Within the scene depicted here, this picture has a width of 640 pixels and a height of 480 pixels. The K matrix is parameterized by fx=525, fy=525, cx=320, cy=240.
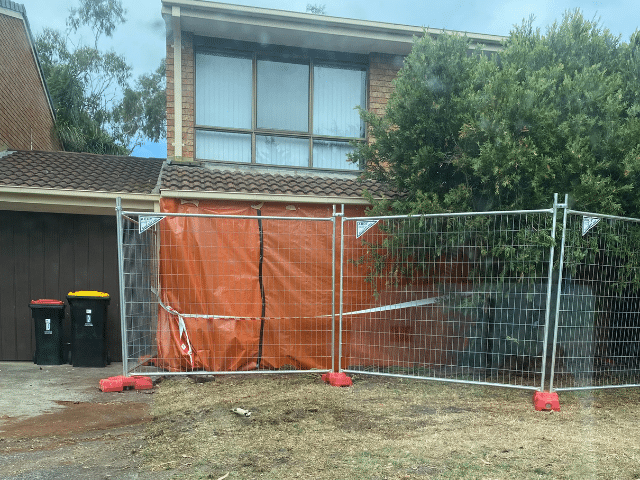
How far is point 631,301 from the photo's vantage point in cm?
575

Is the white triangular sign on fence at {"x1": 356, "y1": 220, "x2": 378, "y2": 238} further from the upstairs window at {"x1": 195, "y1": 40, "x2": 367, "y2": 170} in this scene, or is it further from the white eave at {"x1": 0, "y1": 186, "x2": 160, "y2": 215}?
the upstairs window at {"x1": 195, "y1": 40, "x2": 367, "y2": 170}

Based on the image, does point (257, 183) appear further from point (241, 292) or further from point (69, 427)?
point (69, 427)

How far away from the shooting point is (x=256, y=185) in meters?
7.64

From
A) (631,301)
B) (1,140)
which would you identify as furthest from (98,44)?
(631,301)

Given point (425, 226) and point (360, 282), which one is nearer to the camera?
point (425, 226)

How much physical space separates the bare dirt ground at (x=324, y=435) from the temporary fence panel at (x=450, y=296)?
394 millimetres

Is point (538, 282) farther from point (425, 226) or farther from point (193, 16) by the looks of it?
point (193, 16)

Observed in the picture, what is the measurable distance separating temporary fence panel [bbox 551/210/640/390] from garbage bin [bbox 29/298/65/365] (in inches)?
259

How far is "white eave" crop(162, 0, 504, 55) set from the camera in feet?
27.9

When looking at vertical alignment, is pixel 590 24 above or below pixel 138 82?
below

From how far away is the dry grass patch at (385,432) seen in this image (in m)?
3.64

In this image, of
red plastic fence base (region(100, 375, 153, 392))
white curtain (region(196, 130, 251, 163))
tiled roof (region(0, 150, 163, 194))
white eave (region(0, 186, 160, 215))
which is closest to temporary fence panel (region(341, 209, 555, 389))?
red plastic fence base (region(100, 375, 153, 392))

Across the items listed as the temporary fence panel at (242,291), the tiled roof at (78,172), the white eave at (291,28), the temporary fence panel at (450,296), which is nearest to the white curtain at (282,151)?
the white eave at (291,28)

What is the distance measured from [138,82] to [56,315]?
80.0 ft
